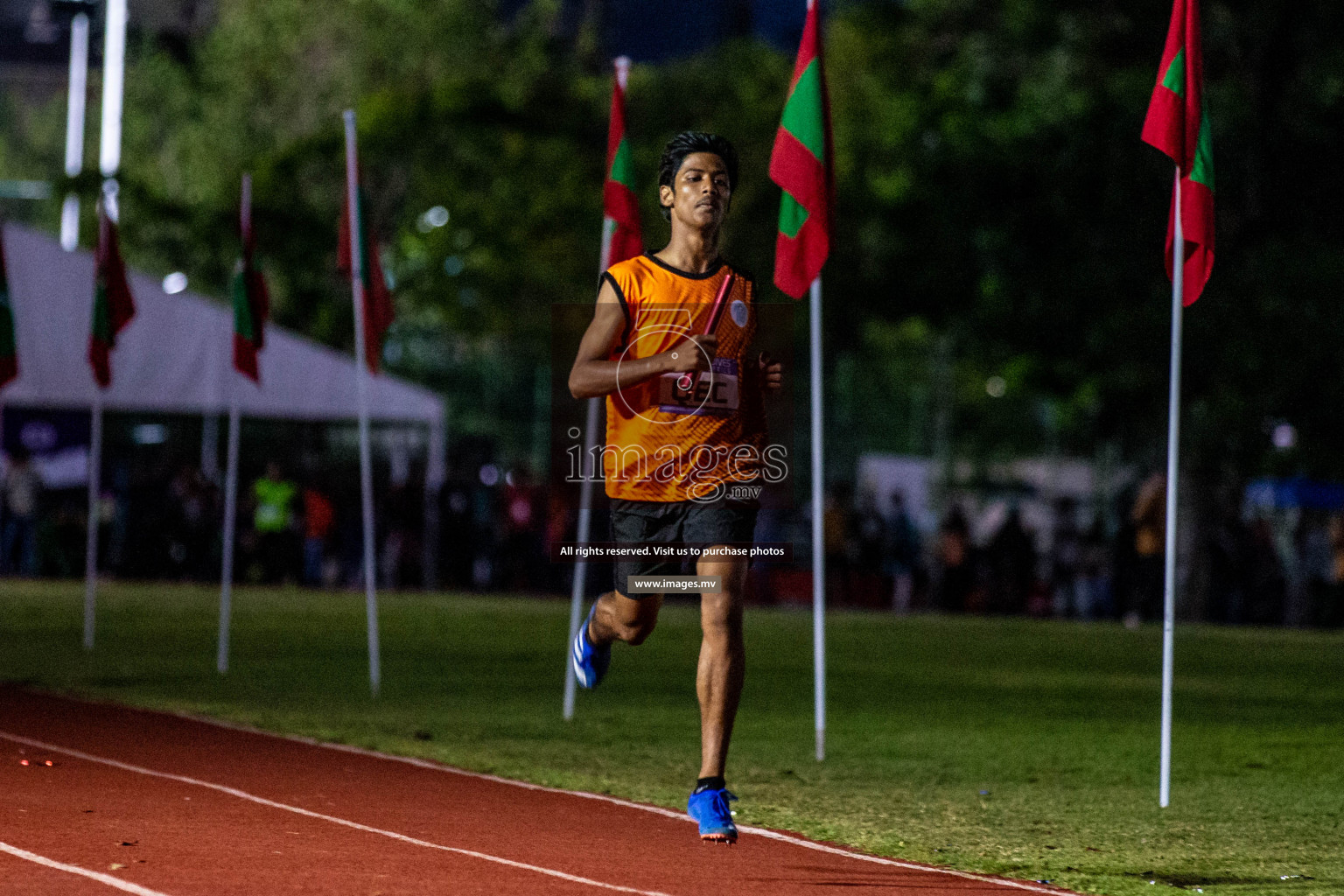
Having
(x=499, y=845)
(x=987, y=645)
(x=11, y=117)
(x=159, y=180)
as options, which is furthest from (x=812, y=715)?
(x=11, y=117)

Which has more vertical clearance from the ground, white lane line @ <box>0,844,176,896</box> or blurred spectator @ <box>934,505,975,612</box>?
blurred spectator @ <box>934,505,975,612</box>

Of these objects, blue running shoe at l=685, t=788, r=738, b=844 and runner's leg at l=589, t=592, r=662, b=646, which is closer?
blue running shoe at l=685, t=788, r=738, b=844

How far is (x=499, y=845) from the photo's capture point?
811 cm

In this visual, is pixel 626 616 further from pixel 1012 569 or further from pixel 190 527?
pixel 190 527

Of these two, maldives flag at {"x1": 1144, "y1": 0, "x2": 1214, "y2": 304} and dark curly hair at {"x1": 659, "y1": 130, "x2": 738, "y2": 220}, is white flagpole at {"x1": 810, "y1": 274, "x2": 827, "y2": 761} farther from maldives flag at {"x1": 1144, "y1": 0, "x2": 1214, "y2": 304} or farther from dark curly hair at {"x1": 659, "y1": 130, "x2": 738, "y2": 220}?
dark curly hair at {"x1": 659, "y1": 130, "x2": 738, "y2": 220}

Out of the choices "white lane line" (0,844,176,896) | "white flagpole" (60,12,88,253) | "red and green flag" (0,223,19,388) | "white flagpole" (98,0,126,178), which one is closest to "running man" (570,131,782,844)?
"white lane line" (0,844,176,896)

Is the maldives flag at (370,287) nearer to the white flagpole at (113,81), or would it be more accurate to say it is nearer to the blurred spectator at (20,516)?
the blurred spectator at (20,516)

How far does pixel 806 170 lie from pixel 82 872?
5.85 m

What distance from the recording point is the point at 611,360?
25.0 feet

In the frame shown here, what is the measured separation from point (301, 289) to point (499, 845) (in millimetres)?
35890

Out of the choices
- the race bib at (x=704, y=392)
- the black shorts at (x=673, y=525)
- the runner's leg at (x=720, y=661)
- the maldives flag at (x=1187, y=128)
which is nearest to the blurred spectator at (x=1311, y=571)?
the maldives flag at (x=1187, y=128)

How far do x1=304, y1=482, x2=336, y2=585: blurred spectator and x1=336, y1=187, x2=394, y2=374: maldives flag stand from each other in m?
12.6

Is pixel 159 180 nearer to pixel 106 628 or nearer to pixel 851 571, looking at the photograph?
pixel 851 571

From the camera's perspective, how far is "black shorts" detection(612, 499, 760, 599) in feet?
25.3
